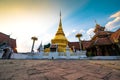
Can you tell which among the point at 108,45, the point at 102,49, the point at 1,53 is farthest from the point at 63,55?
the point at 1,53

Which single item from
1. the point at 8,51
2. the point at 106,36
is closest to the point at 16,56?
the point at 8,51

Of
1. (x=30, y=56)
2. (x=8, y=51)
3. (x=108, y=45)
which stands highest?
(x=108, y=45)

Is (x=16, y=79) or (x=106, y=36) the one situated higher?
(x=106, y=36)

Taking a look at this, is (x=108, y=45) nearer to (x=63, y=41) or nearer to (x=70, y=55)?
(x=70, y=55)

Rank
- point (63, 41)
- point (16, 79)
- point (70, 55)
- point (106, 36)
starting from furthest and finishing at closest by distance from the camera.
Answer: point (63, 41), point (106, 36), point (70, 55), point (16, 79)

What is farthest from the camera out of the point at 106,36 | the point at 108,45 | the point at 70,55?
the point at 106,36

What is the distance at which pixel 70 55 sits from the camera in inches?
536

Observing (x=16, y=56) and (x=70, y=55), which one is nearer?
(x=70, y=55)

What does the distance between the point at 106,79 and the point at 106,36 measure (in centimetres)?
1873

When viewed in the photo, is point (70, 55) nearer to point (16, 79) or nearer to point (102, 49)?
point (102, 49)

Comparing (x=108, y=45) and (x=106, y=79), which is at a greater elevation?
(x=108, y=45)

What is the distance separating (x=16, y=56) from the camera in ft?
49.0

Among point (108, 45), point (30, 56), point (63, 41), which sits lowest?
point (30, 56)

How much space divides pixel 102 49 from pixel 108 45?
1258 mm
